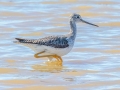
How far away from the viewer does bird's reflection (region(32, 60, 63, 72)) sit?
11.2m

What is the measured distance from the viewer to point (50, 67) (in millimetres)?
11438

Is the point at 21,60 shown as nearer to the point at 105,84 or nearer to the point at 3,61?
the point at 3,61

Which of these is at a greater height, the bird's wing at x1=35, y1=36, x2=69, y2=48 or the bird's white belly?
the bird's wing at x1=35, y1=36, x2=69, y2=48

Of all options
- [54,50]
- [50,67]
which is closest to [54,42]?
[54,50]

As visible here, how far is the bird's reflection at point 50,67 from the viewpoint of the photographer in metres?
11.2

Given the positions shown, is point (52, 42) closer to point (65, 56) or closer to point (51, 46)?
point (51, 46)

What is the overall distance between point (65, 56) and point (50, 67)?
99cm

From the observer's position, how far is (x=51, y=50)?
11633 mm

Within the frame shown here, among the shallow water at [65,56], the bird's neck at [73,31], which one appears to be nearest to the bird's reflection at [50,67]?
the shallow water at [65,56]

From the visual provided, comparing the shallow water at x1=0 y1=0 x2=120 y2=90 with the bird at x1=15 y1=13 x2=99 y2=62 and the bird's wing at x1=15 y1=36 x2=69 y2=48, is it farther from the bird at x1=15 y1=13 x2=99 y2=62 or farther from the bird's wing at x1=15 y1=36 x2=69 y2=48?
the bird's wing at x1=15 y1=36 x2=69 y2=48

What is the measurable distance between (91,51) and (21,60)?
1.65 m

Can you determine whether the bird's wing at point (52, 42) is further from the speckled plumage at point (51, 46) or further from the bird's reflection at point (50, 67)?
the bird's reflection at point (50, 67)

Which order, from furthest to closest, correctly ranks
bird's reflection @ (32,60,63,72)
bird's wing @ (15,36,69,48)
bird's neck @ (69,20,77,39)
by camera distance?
bird's neck @ (69,20,77,39) < bird's wing @ (15,36,69,48) < bird's reflection @ (32,60,63,72)

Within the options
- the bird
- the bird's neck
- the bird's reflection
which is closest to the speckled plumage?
the bird
